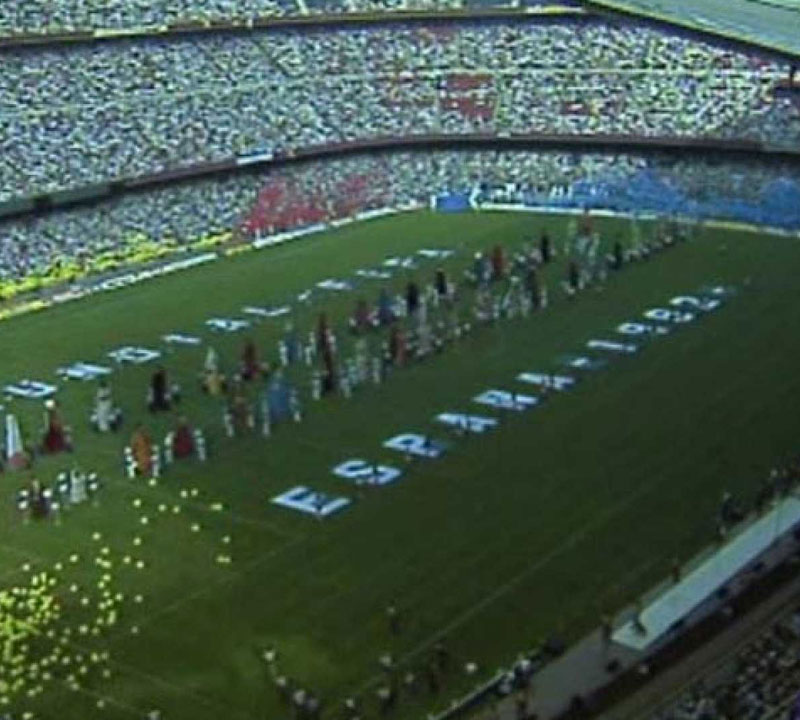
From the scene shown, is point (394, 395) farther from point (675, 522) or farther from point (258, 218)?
point (258, 218)

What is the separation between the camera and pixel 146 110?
71500 millimetres

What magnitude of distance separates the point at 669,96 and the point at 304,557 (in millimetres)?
50191

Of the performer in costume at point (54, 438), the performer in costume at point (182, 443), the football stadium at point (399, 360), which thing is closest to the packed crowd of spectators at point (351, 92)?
the football stadium at point (399, 360)

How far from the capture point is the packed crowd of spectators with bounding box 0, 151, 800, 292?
6366cm

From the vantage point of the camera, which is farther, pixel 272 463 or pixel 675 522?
pixel 272 463

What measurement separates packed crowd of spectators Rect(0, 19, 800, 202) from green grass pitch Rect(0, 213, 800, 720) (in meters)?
18.2

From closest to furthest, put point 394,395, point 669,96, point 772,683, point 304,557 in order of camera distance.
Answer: point 772,683
point 304,557
point 394,395
point 669,96

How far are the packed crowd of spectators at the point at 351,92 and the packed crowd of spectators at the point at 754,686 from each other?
45154 millimetres

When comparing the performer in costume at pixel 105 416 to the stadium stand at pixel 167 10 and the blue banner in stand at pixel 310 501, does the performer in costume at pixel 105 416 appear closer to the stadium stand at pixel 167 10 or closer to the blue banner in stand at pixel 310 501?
the blue banner in stand at pixel 310 501

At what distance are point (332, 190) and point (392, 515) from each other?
3851 cm

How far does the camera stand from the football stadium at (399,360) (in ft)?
92.4

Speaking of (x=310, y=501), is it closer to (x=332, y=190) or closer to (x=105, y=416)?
(x=105, y=416)

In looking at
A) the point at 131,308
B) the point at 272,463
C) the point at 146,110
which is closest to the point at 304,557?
the point at 272,463

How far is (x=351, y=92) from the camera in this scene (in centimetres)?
7794
